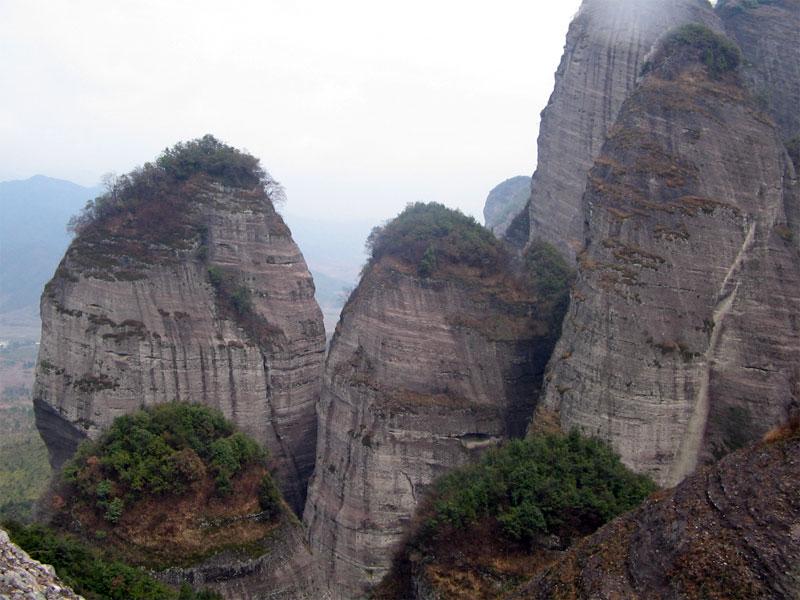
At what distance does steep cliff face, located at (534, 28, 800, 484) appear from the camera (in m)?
19.7

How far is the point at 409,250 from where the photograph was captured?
2481cm

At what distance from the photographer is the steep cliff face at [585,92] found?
97.5 ft

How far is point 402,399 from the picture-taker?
22.7 metres

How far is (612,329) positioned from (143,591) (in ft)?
43.7

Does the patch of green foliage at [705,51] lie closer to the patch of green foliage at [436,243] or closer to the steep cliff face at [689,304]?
the steep cliff face at [689,304]

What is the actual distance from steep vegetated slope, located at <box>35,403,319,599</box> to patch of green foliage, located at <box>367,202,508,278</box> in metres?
9.40

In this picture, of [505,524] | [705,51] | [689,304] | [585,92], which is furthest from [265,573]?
[585,92]

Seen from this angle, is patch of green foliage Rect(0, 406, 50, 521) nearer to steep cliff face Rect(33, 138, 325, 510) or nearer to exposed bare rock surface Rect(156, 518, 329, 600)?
steep cliff face Rect(33, 138, 325, 510)

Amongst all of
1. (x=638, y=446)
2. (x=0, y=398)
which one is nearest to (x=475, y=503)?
(x=638, y=446)

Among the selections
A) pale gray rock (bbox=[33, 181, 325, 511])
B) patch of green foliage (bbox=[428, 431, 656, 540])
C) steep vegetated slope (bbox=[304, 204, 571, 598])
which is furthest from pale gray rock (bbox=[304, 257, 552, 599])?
patch of green foliage (bbox=[428, 431, 656, 540])

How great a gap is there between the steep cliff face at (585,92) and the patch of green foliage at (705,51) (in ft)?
18.1

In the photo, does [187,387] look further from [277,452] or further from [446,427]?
[446,427]

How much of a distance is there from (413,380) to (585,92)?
1609cm

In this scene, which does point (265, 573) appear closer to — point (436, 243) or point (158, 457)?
point (158, 457)
